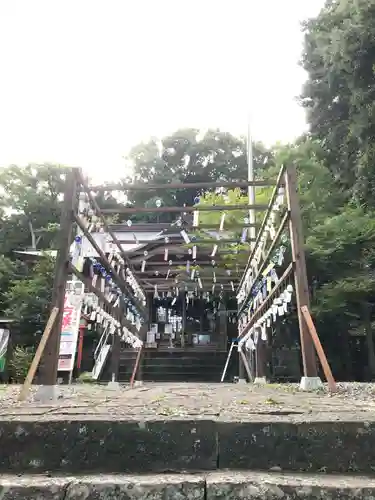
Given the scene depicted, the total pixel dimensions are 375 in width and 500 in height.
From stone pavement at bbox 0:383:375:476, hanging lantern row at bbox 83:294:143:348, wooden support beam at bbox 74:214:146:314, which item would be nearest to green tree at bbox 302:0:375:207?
wooden support beam at bbox 74:214:146:314

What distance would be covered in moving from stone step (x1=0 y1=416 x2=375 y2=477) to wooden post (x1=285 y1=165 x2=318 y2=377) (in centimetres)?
210

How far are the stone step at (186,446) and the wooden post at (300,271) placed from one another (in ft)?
6.90

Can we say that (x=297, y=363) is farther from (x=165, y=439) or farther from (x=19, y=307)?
(x=165, y=439)

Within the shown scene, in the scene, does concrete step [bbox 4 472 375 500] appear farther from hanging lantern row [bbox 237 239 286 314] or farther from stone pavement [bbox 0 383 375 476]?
hanging lantern row [bbox 237 239 286 314]

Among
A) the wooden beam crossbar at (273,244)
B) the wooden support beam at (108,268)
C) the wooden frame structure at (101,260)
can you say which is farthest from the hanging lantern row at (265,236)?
the wooden support beam at (108,268)

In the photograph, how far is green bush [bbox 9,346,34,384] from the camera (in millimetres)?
11023

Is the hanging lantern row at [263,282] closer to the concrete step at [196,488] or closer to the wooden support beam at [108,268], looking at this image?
the wooden support beam at [108,268]

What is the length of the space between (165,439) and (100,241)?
4.50 meters

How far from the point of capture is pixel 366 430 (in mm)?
1465

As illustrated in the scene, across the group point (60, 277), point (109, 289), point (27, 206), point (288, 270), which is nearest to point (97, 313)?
point (109, 289)

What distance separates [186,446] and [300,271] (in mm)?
2570

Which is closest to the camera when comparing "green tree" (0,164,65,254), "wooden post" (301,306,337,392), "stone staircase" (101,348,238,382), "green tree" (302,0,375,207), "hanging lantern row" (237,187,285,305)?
"wooden post" (301,306,337,392)

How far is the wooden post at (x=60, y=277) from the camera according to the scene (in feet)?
10.9

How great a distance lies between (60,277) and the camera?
3693 mm
